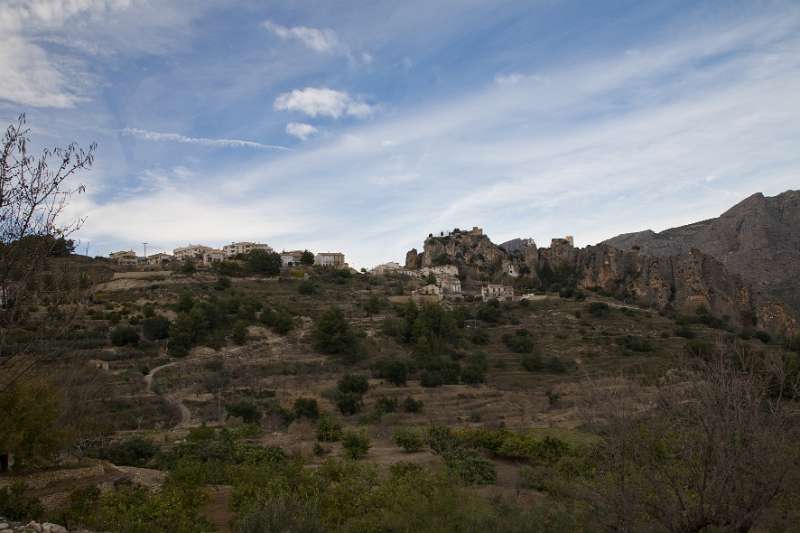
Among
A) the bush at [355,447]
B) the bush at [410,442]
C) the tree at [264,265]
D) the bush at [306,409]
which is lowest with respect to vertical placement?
the bush at [306,409]

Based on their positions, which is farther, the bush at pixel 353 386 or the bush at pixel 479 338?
the bush at pixel 479 338

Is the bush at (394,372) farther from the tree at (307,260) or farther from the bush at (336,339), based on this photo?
the tree at (307,260)

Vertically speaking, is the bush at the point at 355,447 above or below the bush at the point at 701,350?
below

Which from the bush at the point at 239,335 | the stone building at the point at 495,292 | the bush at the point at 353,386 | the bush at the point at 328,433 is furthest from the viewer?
the stone building at the point at 495,292

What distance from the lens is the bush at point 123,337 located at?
33812 millimetres

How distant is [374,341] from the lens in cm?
3906

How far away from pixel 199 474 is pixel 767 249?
102m

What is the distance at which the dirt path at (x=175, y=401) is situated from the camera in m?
22.1

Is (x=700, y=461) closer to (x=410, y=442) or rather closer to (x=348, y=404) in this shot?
(x=410, y=442)

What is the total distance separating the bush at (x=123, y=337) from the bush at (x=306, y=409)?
54.6ft

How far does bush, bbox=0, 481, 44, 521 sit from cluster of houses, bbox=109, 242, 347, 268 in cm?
6185

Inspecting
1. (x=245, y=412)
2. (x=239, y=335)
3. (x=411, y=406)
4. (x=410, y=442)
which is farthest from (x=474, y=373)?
(x=410, y=442)

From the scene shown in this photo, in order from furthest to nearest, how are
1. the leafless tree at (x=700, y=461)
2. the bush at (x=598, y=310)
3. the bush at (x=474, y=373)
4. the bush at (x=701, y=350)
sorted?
the bush at (x=598, y=310), the bush at (x=474, y=373), the bush at (x=701, y=350), the leafless tree at (x=700, y=461)

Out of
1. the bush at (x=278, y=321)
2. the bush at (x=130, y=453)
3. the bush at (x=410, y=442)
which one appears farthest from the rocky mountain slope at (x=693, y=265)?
the bush at (x=130, y=453)
